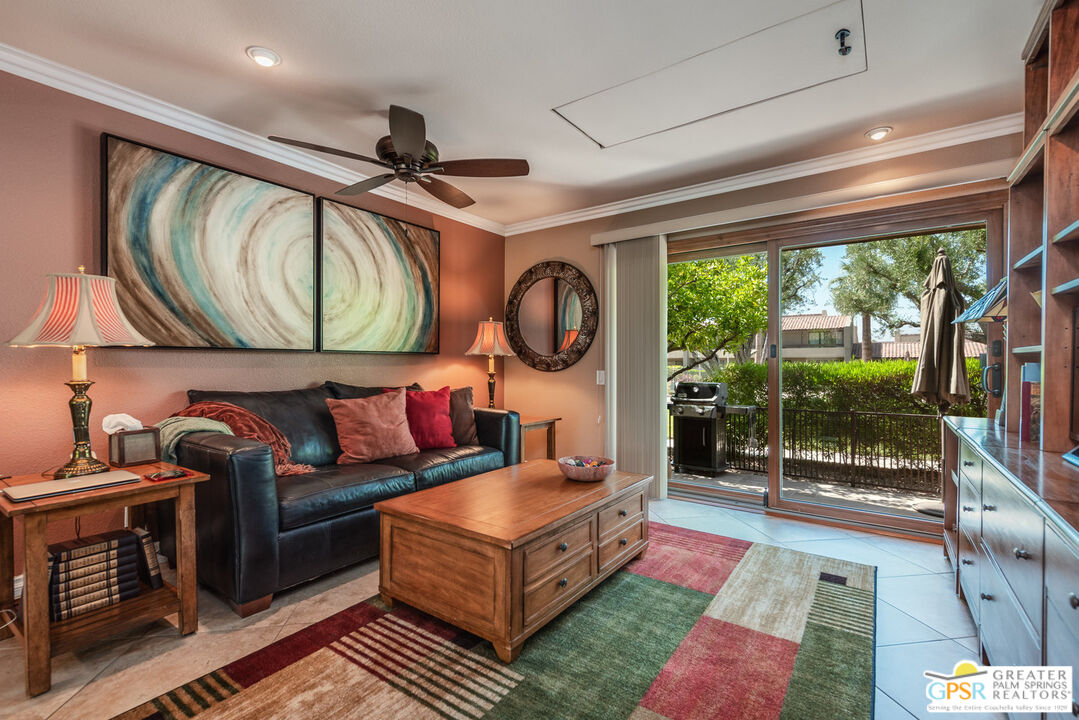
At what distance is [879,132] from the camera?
289 centimetres

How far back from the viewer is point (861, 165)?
3.16 m

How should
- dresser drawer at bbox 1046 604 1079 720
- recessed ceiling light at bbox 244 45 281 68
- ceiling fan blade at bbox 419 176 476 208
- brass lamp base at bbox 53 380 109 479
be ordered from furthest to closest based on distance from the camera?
ceiling fan blade at bbox 419 176 476 208 < recessed ceiling light at bbox 244 45 281 68 < brass lamp base at bbox 53 380 109 479 < dresser drawer at bbox 1046 604 1079 720

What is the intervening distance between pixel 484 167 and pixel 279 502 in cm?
194

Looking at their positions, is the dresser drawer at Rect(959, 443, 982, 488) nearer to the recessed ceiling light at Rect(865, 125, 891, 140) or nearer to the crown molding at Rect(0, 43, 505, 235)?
the recessed ceiling light at Rect(865, 125, 891, 140)

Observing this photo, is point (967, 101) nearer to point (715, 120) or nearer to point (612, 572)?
A: point (715, 120)

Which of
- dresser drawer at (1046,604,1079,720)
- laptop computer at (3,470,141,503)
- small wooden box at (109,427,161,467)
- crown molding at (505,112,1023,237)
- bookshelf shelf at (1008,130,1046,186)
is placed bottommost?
dresser drawer at (1046,604,1079,720)

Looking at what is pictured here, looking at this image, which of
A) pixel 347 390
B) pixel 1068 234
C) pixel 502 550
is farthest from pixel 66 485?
pixel 1068 234

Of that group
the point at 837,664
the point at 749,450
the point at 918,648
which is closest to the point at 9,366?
the point at 837,664

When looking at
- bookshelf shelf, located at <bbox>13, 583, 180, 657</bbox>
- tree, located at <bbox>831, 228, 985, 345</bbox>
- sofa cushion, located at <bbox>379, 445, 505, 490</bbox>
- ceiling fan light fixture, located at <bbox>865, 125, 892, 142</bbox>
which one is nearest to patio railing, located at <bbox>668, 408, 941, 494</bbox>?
tree, located at <bbox>831, 228, 985, 345</bbox>

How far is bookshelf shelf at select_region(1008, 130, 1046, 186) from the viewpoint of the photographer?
1.74 meters

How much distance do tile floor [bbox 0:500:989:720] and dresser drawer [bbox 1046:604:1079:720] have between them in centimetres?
66

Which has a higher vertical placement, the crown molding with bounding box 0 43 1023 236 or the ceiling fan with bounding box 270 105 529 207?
the crown molding with bounding box 0 43 1023 236

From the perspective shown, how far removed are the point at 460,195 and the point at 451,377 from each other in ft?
6.33

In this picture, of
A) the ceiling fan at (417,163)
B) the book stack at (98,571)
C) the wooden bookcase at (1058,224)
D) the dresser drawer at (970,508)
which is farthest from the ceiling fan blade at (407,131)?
the dresser drawer at (970,508)
